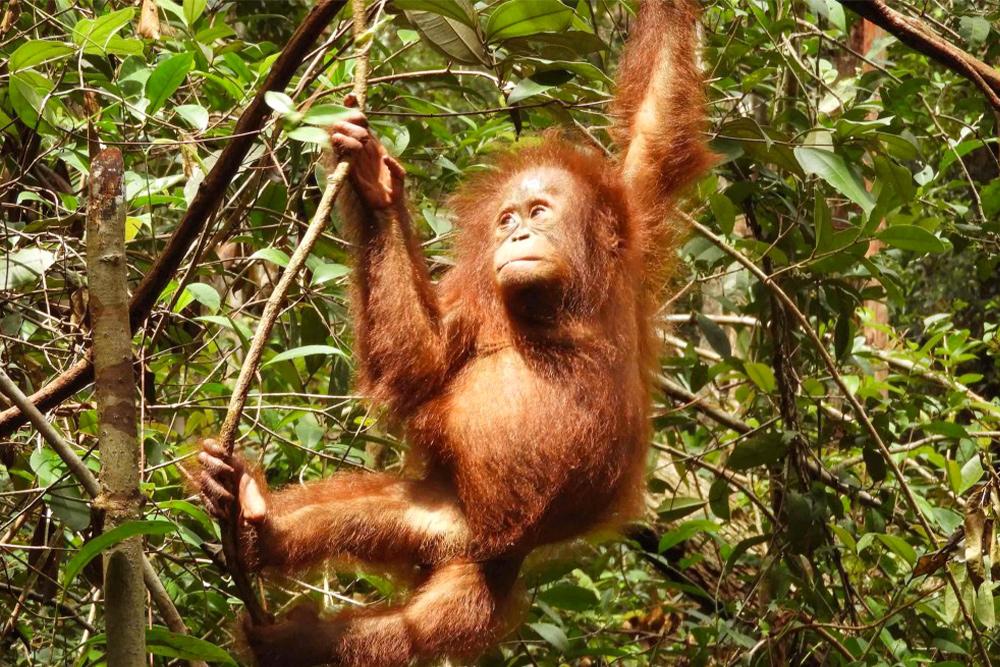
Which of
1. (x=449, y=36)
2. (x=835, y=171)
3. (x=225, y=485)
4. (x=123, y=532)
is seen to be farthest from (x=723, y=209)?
(x=123, y=532)

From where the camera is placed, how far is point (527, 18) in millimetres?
2834

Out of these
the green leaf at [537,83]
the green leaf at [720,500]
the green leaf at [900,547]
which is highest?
the green leaf at [537,83]

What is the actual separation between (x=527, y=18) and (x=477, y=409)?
3.65ft

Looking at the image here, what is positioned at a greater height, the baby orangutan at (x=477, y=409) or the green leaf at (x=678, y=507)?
the baby orangutan at (x=477, y=409)

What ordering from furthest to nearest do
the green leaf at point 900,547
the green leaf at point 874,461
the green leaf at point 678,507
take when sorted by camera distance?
1. the green leaf at point 678,507
2. the green leaf at point 874,461
3. the green leaf at point 900,547

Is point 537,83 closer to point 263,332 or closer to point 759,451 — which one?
point 263,332

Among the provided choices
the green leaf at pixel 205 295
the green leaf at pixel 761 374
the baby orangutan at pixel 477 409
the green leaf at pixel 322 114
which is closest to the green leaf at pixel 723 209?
the baby orangutan at pixel 477 409

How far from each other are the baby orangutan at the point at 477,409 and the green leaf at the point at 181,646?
638 mm

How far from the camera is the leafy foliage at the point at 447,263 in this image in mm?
3053

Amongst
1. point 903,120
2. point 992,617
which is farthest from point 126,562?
point 903,120

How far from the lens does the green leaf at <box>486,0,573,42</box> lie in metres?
2.79

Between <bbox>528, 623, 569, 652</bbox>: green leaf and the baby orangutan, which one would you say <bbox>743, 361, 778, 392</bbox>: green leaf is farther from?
<bbox>528, 623, 569, 652</bbox>: green leaf

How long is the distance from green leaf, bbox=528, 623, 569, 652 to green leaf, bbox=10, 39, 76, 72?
2.38 metres

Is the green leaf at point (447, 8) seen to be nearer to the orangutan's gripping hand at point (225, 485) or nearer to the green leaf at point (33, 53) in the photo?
the green leaf at point (33, 53)
